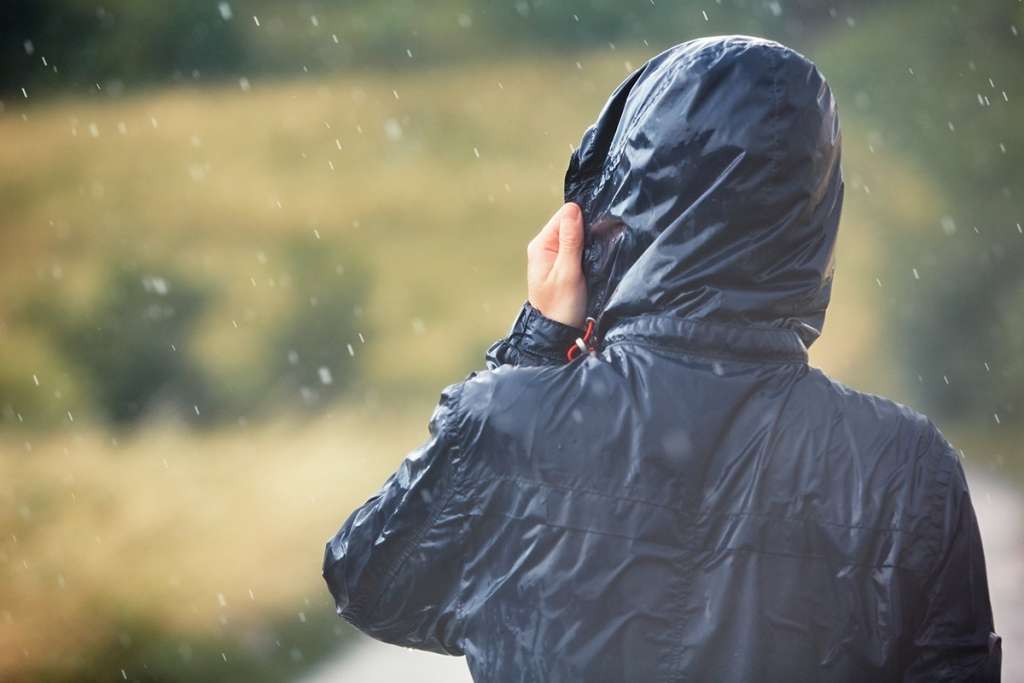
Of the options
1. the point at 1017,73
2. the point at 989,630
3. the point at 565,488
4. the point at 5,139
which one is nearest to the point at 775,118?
the point at 565,488

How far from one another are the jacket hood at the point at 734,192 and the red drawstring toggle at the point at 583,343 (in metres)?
0.01

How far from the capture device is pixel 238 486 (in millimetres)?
10320

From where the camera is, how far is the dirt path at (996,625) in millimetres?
7566

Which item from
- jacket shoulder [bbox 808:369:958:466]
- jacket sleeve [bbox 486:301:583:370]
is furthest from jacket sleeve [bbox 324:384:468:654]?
jacket shoulder [bbox 808:369:958:466]

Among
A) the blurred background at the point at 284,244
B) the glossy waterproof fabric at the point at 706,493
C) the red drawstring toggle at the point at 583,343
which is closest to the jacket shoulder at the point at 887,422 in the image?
the glossy waterproof fabric at the point at 706,493

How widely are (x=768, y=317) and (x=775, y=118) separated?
210 mm

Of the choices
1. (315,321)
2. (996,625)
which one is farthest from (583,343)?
(315,321)

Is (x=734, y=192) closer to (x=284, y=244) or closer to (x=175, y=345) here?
(x=175, y=345)

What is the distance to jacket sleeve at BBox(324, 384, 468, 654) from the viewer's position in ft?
3.84

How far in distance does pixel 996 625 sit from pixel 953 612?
27.2ft

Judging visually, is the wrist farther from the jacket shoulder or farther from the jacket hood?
the jacket shoulder

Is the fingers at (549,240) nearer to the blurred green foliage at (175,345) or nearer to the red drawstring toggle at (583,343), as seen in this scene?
the red drawstring toggle at (583,343)

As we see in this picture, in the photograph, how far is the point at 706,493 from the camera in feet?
3.73

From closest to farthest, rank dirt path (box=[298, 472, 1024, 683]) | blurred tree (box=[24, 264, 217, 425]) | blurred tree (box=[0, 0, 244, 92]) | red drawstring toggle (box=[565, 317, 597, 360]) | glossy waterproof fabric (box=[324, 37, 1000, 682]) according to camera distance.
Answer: glossy waterproof fabric (box=[324, 37, 1000, 682]) → red drawstring toggle (box=[565, 317, 597, 360]) → dirt path (box=[298, 472, 1024, 683]) → blurred tree (box=[0, 0, 244, 92]) → blurred tree (box=[24, 264, 217, 425])
